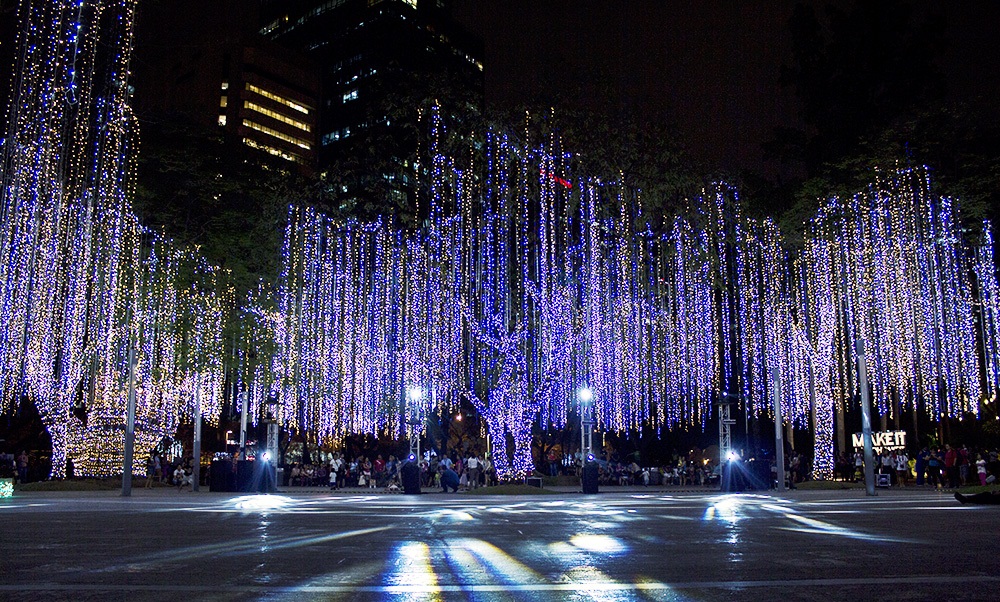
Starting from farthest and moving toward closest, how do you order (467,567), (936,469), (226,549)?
(936,469) < (226,549) < (467,567)

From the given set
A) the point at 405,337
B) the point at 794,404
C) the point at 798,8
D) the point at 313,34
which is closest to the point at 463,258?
the point at 405,337

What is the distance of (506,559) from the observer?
747 centimetres

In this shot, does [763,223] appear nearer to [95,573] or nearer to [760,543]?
[760,543]

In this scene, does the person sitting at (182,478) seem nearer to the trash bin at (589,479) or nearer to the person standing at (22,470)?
the person standing at (22,470)

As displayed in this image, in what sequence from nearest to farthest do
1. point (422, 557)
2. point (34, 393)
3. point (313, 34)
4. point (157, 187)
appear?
point (422, 557) → point (157, 187) → point (34, 393) → point (313, 34)

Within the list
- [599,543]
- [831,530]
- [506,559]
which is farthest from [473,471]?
[506,559]

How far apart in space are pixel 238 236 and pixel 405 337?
842 cm

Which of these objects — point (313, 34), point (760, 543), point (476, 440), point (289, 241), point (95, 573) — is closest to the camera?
point (95, 573)

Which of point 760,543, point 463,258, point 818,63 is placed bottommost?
point 760,543

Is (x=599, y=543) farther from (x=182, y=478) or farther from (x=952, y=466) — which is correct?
(x=182, y=478)

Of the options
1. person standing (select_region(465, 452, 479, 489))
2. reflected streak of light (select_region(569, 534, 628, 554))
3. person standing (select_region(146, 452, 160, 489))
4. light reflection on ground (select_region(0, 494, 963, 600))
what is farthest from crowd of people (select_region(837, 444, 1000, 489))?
person standing (select_region(146, 452, 160, 489))

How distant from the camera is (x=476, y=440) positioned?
46.5m

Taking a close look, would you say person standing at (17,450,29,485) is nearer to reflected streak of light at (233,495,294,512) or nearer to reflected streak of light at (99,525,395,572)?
reflected streak of light at (233,495,294,512)

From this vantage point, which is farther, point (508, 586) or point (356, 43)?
point (356, 43)
